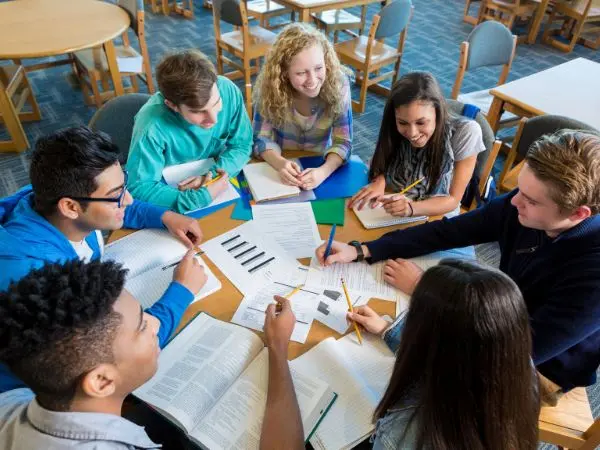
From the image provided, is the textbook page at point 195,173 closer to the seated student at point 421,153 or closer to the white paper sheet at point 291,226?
the white paper sheet at point 291,226

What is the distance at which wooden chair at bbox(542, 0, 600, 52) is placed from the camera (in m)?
4.72

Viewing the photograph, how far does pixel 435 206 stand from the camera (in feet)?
4.90

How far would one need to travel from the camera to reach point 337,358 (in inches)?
39.6

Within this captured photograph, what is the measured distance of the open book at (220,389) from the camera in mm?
873

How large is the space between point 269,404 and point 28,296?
510 millimetres

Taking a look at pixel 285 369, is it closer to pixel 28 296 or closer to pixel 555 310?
pixel 28 296

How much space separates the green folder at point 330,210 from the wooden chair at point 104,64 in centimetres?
232

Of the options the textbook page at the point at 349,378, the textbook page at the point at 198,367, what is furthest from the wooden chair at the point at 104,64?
the textbook page at the point at 349,378

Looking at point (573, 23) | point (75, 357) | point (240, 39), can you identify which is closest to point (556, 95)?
point (240, 39)

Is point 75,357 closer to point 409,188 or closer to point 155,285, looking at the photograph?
point 155,285

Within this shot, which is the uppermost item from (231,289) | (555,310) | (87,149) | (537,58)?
(87,149)

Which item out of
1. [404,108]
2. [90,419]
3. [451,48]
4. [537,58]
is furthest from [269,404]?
Answer: [537,58]

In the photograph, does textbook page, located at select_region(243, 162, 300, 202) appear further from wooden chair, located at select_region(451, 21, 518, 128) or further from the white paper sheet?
wooden chair, located at select_region(451, 21, 518, 128)

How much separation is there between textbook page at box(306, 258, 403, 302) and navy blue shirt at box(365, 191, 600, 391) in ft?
0.16
